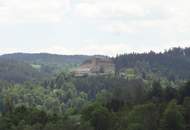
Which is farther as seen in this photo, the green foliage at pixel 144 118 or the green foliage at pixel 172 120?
→ the green foliage at pixel 172 120

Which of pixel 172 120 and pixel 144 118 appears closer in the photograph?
pixel 172 120

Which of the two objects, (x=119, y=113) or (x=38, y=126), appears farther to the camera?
(x=119, y=113)

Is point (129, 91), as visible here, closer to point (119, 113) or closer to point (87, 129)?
point (119, 113)

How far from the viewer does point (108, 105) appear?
4574 inches

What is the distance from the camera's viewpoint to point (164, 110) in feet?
313

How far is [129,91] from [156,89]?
31.7m

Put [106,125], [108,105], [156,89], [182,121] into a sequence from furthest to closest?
[156,89] < [108,105] < [106,125] < [182,121]

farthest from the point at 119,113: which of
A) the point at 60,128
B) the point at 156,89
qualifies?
the point at 156,89

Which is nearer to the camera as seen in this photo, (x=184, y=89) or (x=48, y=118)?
(x=48, y=118)

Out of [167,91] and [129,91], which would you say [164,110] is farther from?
[129,91]

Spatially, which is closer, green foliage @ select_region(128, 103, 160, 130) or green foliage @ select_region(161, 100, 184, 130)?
green foliage @ select_region(128, 103, 160, 130)

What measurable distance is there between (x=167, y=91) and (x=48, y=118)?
2334 centimetres

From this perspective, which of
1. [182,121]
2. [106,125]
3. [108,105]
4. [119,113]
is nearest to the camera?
[182,121]

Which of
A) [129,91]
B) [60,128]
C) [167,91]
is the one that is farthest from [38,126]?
[129,91]
